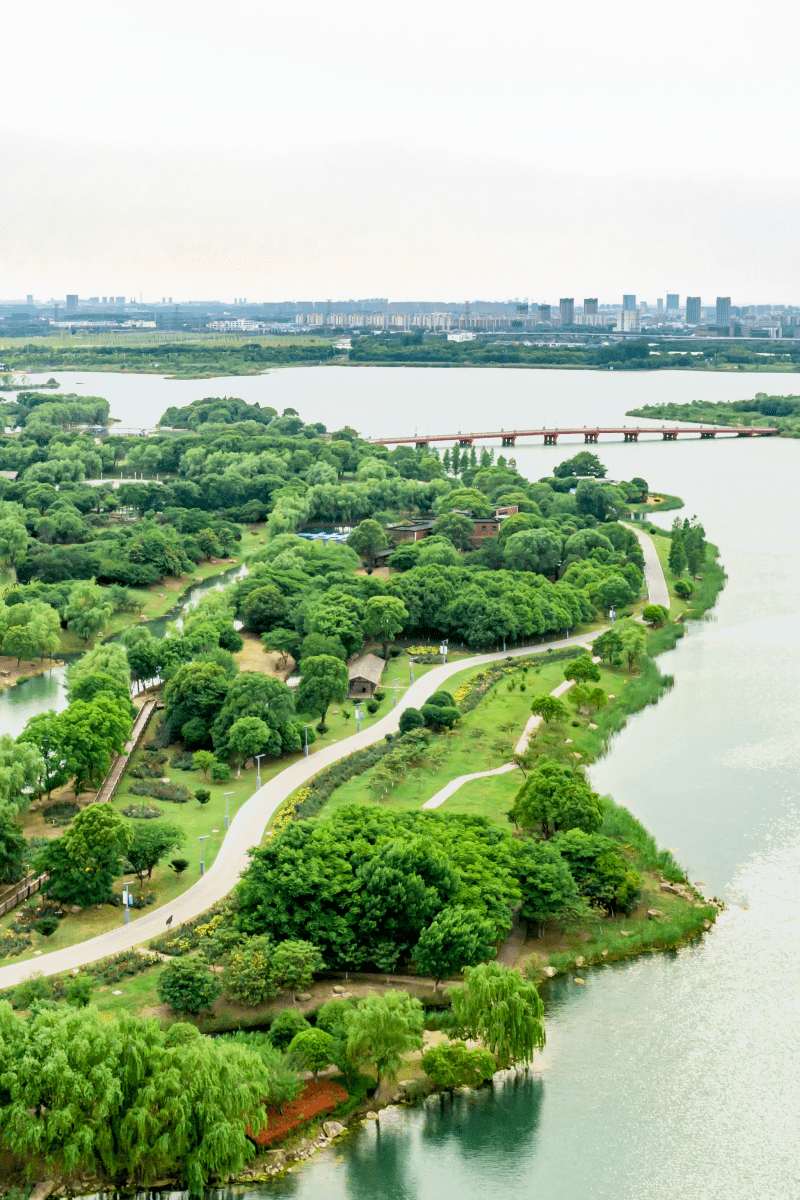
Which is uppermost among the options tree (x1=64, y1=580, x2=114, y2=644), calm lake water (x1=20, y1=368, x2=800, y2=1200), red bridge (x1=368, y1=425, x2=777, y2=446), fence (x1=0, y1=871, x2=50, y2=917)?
red bridge (x1=368, y1=425, x2=777, y2=446)

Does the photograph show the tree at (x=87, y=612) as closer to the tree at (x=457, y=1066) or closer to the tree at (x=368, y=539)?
the tree at (x=368, y=539)

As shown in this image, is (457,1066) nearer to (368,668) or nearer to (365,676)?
(365,676)

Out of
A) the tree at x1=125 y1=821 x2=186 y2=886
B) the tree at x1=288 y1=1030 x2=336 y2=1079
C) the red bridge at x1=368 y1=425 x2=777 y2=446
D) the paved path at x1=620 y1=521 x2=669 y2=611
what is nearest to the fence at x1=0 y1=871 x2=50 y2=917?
the tree at x1=125 y1=821 x2=186 y2=886

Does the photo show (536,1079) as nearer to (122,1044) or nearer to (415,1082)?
(415,1082)

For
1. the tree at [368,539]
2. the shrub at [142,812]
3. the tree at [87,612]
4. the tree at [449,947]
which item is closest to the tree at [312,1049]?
the tree at [449,947]

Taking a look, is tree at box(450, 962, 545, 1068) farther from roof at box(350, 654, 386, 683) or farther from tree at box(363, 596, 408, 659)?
tree at box(363, 596, 408, 659)

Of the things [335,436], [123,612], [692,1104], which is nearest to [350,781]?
[692,1104]

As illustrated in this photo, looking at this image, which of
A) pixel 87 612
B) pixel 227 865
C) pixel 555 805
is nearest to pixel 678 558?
pixel 87 612
